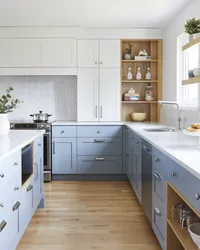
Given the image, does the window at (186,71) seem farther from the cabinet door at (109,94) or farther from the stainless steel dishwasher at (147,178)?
the cabinet door at (109,94)

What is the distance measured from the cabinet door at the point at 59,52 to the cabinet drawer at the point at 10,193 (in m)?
2.87

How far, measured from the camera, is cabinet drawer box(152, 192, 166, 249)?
225cm

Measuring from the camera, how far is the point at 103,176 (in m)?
4.83

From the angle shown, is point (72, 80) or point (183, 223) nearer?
point (183, 223)

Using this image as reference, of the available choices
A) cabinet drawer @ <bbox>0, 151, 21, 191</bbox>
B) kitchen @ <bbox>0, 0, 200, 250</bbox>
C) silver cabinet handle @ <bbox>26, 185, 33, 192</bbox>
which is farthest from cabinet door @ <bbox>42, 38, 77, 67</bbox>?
cabinet drawer @ <bbox>0, 151, 21, 191</bbox>

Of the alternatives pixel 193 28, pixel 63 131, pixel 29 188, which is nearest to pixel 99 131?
pixel 63 131

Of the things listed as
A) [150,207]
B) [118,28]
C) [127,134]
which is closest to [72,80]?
[118,28]

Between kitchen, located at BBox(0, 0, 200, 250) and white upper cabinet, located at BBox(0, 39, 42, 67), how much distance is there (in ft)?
0.05

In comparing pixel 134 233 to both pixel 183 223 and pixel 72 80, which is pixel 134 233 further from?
pixel 72 80

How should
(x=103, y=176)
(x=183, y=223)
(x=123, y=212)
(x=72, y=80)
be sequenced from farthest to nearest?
(x=72, y=80)
(x=103, y=176)
(x=123, y=212)
(x=183, y=223)

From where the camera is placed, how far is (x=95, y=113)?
5.05 meters

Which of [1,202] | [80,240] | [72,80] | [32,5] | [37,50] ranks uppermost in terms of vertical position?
[32,5]

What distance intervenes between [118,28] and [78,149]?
1.95 m

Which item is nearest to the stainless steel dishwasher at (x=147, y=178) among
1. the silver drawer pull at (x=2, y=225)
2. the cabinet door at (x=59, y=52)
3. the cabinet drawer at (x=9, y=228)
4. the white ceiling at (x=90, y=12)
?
the cabinet drawer at (x=9, y=228)
